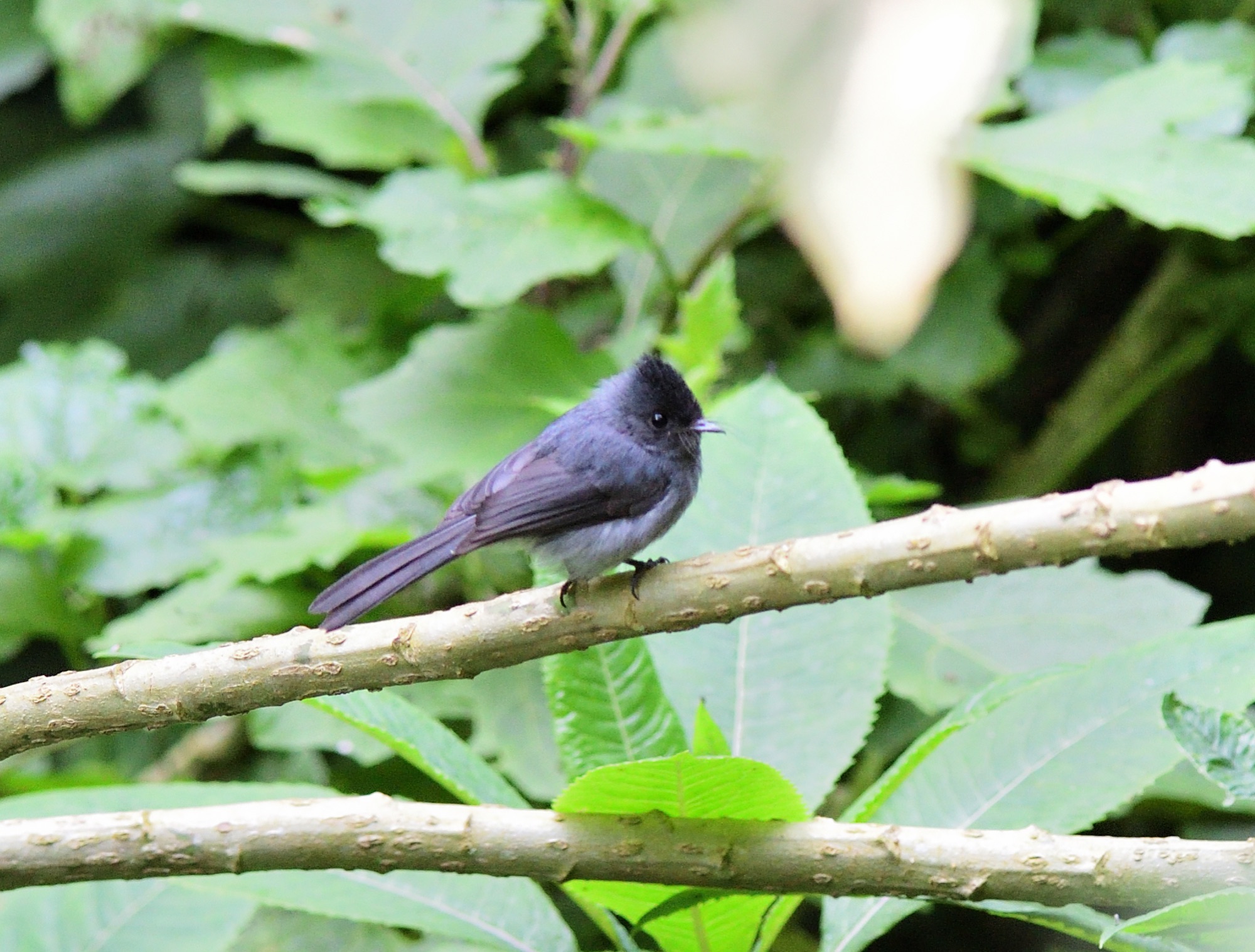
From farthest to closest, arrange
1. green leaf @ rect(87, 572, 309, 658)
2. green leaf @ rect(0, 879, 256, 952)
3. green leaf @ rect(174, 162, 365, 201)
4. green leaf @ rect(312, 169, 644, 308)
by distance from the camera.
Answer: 1. green leaf @ rect(174, 162, 365, 201)
2. green leaf @ rect(312, 169, 644, 308)
3. green leaf @ rect(87, 572, 309, 658)
4. green leaf @ rect(0, 879, 256, 952)

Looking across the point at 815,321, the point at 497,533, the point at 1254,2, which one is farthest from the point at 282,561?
the point at 1254,2

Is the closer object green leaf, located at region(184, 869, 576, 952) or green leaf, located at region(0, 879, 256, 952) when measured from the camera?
green leaf, located at region(184, 869, 576, 952)

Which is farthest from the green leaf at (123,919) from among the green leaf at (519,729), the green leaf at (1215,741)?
the green leaf at (1215,741)

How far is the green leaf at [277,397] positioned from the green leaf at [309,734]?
0.79 metres

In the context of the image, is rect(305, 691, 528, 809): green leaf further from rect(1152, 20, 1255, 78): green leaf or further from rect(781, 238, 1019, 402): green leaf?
rect(1152, 20, 1255, 78): green leaf

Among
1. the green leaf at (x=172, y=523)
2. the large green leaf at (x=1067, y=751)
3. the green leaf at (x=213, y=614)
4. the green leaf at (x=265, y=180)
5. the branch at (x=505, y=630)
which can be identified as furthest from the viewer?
the green leaf at (x=265, y=180)

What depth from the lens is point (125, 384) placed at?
3.61m

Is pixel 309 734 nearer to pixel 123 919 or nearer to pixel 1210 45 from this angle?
pixel 123 919

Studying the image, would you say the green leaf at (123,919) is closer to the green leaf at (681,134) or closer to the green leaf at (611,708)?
the green leaf at (611,708)

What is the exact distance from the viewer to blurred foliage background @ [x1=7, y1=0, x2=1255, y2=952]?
2713 mm

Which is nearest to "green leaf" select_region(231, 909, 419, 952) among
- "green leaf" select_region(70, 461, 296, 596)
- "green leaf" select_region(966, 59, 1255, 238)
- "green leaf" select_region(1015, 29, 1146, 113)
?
"green leaf" select_region(70, 461, 296, 596)

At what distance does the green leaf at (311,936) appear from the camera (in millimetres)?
2697

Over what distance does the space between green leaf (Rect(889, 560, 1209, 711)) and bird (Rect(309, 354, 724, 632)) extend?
2.22 ft

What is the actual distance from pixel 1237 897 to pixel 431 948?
1731 millimetres
